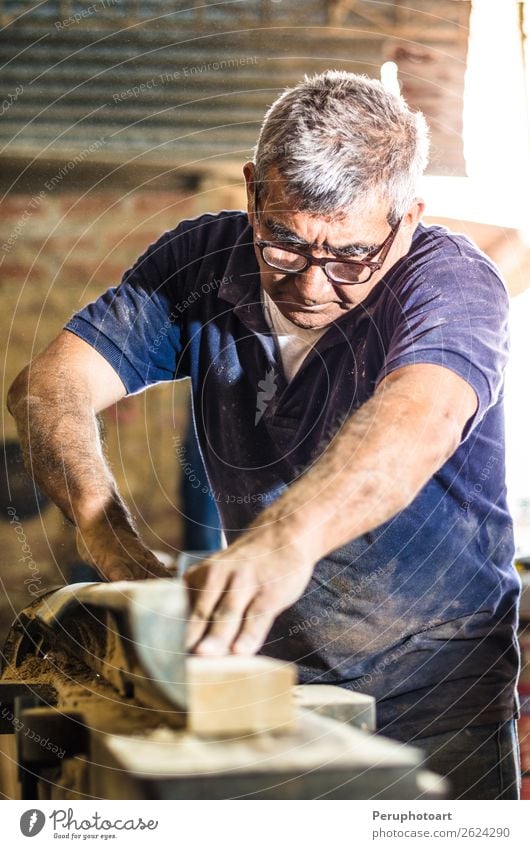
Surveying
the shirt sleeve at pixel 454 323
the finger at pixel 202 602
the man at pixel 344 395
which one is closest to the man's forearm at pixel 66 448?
the man at pixel 344 395

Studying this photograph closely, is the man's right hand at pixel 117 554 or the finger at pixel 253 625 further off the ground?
the man's right hand at pixel 117 554

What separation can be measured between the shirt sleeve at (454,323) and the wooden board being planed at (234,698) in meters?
0.26

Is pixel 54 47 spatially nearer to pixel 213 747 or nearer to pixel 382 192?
pixel 382 192

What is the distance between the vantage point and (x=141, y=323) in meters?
0.82

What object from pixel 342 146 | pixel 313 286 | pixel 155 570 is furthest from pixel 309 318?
pixel 155 570

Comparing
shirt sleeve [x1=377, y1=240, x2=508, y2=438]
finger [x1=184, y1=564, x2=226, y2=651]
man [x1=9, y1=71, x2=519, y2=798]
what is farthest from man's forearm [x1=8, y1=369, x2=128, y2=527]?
shirt sleeve [x1=377, y1=240, x2=508, y2=438]

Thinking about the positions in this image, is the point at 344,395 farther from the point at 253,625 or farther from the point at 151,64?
the point at 151,64

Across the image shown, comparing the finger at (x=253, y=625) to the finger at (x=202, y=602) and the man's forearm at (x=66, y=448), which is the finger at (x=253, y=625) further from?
the man's forearm at (x=66, y=448)

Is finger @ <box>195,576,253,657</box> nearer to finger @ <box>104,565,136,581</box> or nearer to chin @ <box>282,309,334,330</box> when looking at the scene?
finger @ <box>104,565,136,581</box>

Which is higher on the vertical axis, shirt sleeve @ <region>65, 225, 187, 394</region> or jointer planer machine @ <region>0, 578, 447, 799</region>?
shirt sleeve @ <region>65, 225, 187, 394</region>

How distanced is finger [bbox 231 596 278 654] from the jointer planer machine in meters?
0.01

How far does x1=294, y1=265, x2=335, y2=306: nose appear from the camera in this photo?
2.50 ft

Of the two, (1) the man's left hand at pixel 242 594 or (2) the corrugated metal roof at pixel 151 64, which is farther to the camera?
(2) the corrugated metal roof at pixel 151 64

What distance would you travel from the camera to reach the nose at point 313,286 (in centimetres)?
76
